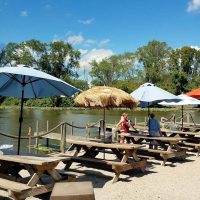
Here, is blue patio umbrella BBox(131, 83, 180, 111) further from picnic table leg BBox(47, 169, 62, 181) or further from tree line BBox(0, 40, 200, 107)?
tree line BBox(0, 40, 200, 107)

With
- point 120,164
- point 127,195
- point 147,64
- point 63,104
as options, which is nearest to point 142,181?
point 120,164

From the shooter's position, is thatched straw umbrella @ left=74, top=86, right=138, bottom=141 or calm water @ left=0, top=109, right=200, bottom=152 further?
calm water @ left=0, top=109, right=200, bottom=152

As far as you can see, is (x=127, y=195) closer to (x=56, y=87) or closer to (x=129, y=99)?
(x=56, y=87)

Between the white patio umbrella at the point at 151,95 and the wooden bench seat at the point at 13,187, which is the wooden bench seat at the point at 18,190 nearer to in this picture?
the wooden bench seat at the point at 13,187

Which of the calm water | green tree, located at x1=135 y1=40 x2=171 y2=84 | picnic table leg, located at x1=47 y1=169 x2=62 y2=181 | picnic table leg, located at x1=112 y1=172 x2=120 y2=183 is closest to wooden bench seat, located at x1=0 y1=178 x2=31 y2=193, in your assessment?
picnic table leg, located at x1=47 y1=169 x2=62 y2=181

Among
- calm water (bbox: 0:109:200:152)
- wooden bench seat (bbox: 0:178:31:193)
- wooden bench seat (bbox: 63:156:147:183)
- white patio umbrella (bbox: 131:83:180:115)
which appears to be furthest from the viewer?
calm water (bbox: 0:109:200:152)

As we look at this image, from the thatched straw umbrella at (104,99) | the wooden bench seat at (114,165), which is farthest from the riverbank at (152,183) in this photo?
the thatched straw umbrella at (104,99)

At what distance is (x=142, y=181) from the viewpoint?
9.75 meters

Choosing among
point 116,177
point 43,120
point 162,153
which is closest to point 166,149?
point 162,153

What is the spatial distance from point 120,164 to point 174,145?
393cm

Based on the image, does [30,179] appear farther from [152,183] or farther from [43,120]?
[43,120]

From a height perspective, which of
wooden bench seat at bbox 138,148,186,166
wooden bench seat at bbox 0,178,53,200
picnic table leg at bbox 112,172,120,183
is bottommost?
picnic table leg at bbox 112,172,120,183

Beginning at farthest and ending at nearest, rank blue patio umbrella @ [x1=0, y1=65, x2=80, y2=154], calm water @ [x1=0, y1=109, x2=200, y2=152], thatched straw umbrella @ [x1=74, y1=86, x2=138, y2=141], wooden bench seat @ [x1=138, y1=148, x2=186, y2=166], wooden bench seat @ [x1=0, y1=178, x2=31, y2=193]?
calm water @ [x1=0, y1=109, x2=200, y2=152], wooden bench seat @ [x1=138, y1=148, x2=186, y2=166], thatched straw umbrella @ [x1=74, y1=86, x2=138, y2=141], blue patio umbrella @ [x1=0, y1=65, x2=80, y2=154], wooden bench seat @ [x1=0, y1=178, x2=31, y2=193]

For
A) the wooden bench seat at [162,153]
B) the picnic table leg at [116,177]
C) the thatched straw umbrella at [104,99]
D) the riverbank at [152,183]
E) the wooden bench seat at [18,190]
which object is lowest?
the riverbank at [152,183]
